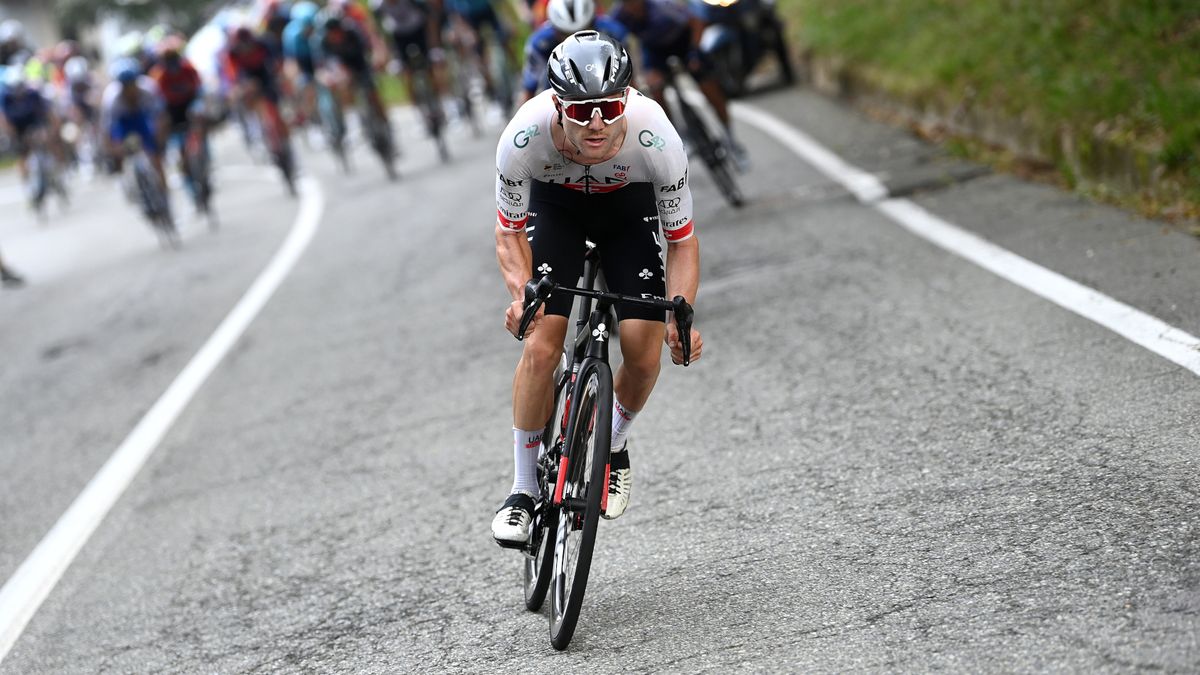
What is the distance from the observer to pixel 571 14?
857 cm

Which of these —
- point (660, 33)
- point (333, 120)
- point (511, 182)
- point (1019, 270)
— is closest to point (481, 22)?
point (333, 120)

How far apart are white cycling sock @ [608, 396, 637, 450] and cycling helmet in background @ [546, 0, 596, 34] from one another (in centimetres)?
411

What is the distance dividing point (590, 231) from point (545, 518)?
0.98m

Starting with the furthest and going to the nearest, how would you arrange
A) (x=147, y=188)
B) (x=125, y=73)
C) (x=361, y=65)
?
(x=361, y=65) → (x=147, y=188) → (x=125, y=73)

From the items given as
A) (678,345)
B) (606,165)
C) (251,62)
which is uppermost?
(606,165)

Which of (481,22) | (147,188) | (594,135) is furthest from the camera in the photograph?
(481,22)

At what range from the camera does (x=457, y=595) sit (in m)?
5.24

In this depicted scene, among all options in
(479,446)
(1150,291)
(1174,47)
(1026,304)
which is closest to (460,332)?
(479,446)

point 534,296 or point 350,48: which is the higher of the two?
point 534,296

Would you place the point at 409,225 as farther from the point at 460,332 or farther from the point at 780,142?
the point at 460,332

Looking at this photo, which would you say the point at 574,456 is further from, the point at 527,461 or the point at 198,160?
the point at 198,160

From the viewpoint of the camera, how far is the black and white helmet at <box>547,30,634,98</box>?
4.43 meters

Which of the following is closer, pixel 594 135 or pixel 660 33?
pixel 594 135

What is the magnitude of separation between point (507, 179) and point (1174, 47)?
6439 millimetres
